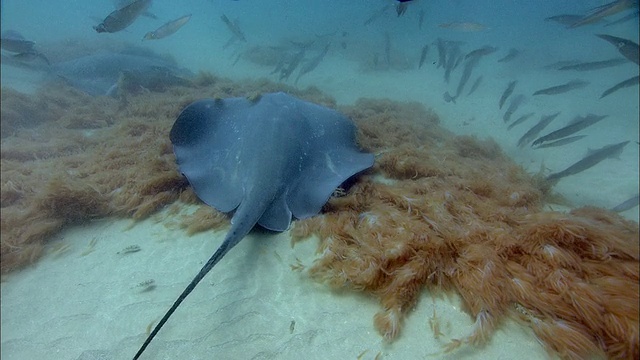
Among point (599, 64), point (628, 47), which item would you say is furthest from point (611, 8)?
point (599, 64)

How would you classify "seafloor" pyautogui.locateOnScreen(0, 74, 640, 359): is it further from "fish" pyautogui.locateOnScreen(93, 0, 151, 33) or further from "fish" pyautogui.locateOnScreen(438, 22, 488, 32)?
"fish" pyautogui.locateOnScreen(438, 22, 488, 32)

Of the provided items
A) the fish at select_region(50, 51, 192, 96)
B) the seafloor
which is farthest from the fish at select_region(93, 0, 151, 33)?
the seafloor

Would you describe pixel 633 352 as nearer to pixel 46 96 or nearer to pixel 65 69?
pixel 46 96

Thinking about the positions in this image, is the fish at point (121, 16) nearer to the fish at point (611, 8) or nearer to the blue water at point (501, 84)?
the blue water at point (501, 84)

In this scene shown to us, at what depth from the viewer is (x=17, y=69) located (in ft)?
34.5

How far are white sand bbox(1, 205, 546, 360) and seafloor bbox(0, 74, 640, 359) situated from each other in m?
0.13

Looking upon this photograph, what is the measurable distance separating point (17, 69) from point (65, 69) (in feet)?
8.54

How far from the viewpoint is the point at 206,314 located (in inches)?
103

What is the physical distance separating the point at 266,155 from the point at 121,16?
247 inches

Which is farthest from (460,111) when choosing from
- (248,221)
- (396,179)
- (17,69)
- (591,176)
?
(17,69)

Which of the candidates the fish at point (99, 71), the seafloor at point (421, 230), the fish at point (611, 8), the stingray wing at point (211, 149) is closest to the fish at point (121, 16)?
the fish at point (99, 71)

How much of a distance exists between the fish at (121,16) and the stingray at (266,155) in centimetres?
445

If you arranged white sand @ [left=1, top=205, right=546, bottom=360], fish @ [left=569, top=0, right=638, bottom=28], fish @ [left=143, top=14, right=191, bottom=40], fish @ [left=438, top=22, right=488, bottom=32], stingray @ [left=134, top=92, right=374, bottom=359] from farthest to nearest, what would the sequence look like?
fish @ [left=438, top=22, right=488, bottom=32], fish @ [left=143, top=14, right=191, bottom=40], fish @ [left=569, top=0, right=638, bottom=28], stingray @ [left=134, top=92, right=374, bottom=359], white sand @ [left=1, top=205, right=546, bottom=360]

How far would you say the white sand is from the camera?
2.32m
